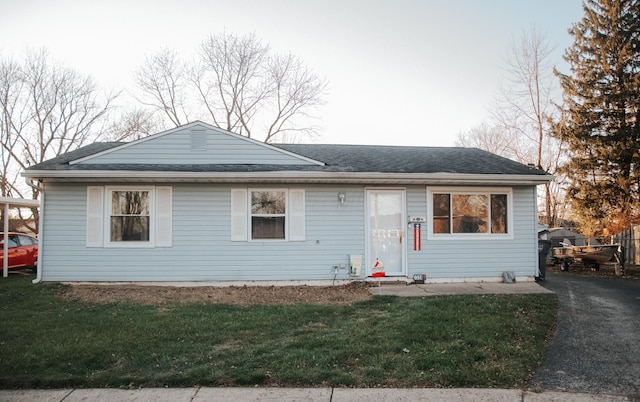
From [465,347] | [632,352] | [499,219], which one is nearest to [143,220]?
[465,347]

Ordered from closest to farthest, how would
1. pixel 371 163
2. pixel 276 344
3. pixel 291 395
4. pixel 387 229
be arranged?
pixel 291 395
pixel 276 344
pixel 387 229
pixel 371 163

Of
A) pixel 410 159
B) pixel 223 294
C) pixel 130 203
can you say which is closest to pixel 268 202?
pixel 223 294

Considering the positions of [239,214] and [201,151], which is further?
[201,151]

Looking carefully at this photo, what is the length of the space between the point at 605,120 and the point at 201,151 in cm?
1749

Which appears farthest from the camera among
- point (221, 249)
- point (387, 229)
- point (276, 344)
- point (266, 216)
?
point (387, 229)

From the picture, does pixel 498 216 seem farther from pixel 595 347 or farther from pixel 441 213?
pixel 595 347

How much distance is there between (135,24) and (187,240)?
25.4 ft

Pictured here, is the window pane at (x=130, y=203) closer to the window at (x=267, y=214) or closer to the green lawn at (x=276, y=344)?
the window at (x=267, y=214)

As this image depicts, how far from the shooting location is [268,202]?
10.7 m

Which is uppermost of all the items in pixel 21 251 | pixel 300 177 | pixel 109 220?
pixel 300 177

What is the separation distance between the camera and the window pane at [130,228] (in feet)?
34.6

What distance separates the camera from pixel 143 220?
34.7ft

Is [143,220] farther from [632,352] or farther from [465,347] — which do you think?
[632,352]

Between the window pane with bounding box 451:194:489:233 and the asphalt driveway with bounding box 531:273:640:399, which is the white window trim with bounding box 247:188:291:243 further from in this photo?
the asphalt driveway with bounding box 531:273:640:399
